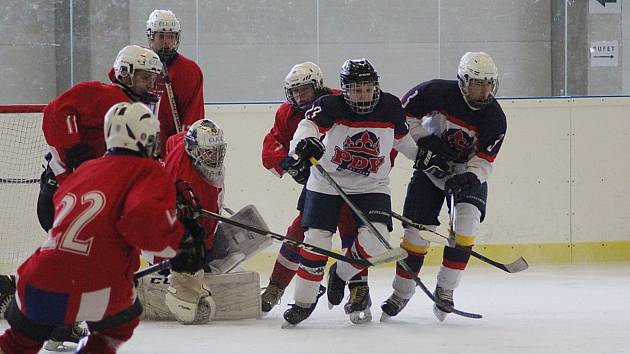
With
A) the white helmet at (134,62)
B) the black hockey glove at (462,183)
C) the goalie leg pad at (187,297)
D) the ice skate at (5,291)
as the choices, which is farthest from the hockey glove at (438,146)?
the ice skate at (5,291)

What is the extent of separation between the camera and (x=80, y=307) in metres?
2.66

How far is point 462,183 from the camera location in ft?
14.1

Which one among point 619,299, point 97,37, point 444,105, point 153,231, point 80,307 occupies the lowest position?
point 619,299

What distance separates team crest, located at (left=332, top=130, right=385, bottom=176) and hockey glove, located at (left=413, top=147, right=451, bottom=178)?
0.20 meters

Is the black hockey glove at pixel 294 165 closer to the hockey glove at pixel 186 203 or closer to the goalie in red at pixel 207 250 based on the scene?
the goalie in red at pixel 207 250

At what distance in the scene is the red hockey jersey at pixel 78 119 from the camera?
3.68 meters

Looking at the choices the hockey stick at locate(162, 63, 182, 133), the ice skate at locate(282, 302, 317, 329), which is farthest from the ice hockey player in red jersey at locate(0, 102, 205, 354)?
the hockey stick at locate(162, 63, 182, 133)

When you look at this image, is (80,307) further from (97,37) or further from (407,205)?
(97,37)

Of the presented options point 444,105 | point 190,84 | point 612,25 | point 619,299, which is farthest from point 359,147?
point 612,25

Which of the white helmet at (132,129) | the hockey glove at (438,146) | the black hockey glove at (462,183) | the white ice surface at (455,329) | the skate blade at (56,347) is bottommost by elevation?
the white ice surface at (455,329)

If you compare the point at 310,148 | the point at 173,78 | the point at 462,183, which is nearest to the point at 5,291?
the point at 173,78

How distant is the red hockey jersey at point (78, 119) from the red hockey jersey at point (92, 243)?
3.36ft

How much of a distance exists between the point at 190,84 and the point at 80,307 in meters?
2.03

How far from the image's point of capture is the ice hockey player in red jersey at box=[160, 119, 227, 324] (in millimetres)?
4047
